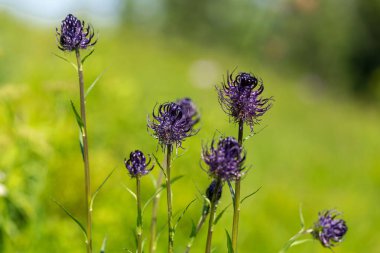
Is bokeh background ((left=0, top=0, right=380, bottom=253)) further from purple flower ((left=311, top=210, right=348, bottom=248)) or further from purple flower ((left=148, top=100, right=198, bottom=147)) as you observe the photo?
purple flower ((left=311, top=210, right=348, bottom=248))

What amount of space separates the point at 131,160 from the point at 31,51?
6871 mm

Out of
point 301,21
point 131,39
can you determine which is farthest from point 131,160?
point 301,21

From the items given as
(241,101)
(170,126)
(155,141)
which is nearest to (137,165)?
(170,126)

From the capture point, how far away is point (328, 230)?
125cm

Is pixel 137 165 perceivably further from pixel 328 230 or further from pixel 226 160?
pixel 328 230

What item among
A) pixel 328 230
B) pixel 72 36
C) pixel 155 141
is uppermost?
pixel 155 141

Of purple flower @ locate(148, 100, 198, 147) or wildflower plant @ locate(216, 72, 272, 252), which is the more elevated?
wildflower plant @ locate(216, 72, 272, 252)

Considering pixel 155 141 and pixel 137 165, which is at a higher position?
pixel 155 141

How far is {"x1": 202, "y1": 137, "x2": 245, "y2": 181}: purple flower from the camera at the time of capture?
3.34 ft

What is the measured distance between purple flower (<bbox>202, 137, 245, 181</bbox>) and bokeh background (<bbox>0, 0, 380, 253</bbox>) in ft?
0.22

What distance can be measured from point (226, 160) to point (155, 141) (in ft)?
10.3

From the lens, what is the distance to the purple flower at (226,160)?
1.02 meters

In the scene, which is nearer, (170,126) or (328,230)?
(170,126)

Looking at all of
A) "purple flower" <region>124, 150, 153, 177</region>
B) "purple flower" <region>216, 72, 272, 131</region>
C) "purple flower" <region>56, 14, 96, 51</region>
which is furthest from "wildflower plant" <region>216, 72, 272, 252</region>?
"purple flower" <region>56, 14, 96, 51</region>
